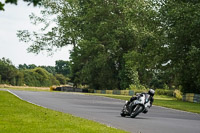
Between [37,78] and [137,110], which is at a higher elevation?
[37,78]

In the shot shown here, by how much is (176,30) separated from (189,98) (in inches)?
247

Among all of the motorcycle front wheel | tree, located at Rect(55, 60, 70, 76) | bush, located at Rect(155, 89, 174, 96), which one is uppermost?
tree, located at Rect(55, 60, 70, 76)

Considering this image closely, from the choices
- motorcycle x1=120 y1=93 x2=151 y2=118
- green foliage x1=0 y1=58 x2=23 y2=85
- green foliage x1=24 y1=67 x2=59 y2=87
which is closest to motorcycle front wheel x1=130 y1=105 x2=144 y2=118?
motorcycle x1=120 y1=93 x2=151 y2=118

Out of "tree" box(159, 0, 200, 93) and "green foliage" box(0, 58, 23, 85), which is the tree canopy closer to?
"tree" box(159, 0, 200, 93)

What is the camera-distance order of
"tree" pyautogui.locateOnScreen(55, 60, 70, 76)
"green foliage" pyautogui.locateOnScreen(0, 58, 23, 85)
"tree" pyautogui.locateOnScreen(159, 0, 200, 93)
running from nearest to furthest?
"tree" pyautogui.locateOnScreen(159, 0, 200, 93) → "green foliage" pyautogui.locateOnScreen(0, 58, 23, 85) → "tree" pyautogui.locateOnScreen(55, 60, 70, 76)

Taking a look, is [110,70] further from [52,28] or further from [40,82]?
[40,82]

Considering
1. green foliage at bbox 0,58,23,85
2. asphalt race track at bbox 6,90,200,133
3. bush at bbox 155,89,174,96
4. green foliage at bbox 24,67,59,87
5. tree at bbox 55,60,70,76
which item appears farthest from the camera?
tree at bbox 55,60,70,76

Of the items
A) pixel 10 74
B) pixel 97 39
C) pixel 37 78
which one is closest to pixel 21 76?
pixel 10 74

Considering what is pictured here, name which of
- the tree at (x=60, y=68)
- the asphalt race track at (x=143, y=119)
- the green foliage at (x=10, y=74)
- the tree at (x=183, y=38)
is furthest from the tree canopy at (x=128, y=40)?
the tree at (x=60, y=68)

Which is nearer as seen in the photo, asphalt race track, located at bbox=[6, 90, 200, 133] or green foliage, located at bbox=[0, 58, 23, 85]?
asphalt race track, located at bbox=[6, 90, 200, 133]

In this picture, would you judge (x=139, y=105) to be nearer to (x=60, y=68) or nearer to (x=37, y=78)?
(x=37, y=78)

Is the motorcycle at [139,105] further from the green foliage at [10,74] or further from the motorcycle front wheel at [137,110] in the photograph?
the green foliage at [10,74]

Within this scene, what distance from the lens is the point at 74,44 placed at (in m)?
76.8

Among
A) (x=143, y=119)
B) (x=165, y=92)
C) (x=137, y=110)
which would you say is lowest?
(x=143, y=119)
